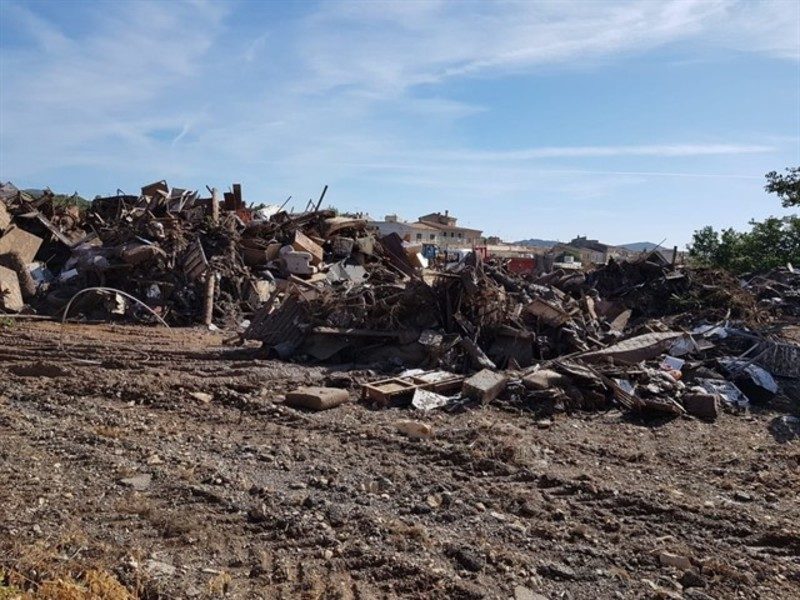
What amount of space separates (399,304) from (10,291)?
27.4 ft

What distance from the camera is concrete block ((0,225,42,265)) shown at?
47.5ft

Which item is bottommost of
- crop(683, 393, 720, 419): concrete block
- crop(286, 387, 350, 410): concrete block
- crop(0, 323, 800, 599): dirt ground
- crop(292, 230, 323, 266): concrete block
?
crop(0, 323, 800, 599): dirt ground

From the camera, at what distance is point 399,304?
384 inches

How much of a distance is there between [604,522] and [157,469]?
10.6 ft

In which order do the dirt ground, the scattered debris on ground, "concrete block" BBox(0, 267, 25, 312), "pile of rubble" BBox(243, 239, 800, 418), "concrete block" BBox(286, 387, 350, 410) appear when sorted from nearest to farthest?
the dirt ground → the scattered debris on ground → "concrete block" BBox(286, 387, 350, 410) → "pile of rubble" BBox(243, 239, 800, 418) → "concrete block" BBox(0, 267, 25, 312)

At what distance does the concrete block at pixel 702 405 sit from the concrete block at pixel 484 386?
2.09 meters

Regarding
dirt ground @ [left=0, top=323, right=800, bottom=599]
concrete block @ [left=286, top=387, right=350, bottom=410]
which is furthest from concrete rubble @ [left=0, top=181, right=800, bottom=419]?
dirt ground @ [left=0, top=323, right=800, bottom=599]

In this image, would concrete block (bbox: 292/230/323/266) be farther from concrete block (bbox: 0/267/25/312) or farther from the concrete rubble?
concrete block (bbox: 0/267/25/312)

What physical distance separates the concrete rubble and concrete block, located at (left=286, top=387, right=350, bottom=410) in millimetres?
16

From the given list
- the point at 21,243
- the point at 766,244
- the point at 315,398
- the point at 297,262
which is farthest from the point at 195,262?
the point at 766,244

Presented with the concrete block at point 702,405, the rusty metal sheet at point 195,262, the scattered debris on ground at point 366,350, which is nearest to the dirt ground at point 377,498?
the scattered debris on ground at point 366,350

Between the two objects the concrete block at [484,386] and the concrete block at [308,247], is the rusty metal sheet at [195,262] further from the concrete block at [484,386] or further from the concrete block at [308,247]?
the concrete block at [484,386]

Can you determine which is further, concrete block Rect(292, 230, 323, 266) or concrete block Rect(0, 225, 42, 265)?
concrete block Rect(292, 230, 323, 266)

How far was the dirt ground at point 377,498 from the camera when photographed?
3.82 m
